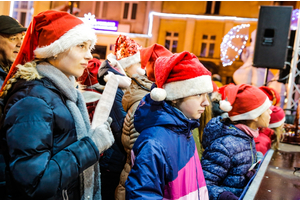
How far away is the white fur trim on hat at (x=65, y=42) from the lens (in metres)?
1.45

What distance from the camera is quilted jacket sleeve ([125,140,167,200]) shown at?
4.42 ft

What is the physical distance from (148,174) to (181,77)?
0.61m

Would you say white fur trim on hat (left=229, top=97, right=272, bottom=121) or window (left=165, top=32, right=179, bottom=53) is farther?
window (left=165, top=32, right=179, bottom=53)

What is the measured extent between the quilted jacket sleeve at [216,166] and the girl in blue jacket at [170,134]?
0.36 m

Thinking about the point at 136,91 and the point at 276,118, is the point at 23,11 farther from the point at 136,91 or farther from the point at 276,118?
the point at 136,91

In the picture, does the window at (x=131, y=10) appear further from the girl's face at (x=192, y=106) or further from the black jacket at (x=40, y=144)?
the black jacket at (x=40, y=144)

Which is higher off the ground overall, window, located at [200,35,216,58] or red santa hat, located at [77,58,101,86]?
window, located at [200,35,216,58]

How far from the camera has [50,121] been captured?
1.24 metres

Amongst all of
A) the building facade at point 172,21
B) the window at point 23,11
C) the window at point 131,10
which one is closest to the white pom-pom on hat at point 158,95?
the building facade at point 172,21

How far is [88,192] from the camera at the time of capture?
151 centimetres

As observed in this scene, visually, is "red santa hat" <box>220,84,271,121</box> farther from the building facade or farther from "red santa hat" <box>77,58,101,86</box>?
the building facade

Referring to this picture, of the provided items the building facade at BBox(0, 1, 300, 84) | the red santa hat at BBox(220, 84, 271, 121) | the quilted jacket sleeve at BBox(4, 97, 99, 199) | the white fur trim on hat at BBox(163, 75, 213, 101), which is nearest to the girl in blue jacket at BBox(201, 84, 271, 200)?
the red santa hat at BBox(220, 84, 271, 121)

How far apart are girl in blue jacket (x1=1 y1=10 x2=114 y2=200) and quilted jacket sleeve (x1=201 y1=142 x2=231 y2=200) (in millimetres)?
872

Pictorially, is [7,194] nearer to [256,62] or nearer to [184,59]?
[184,59]
